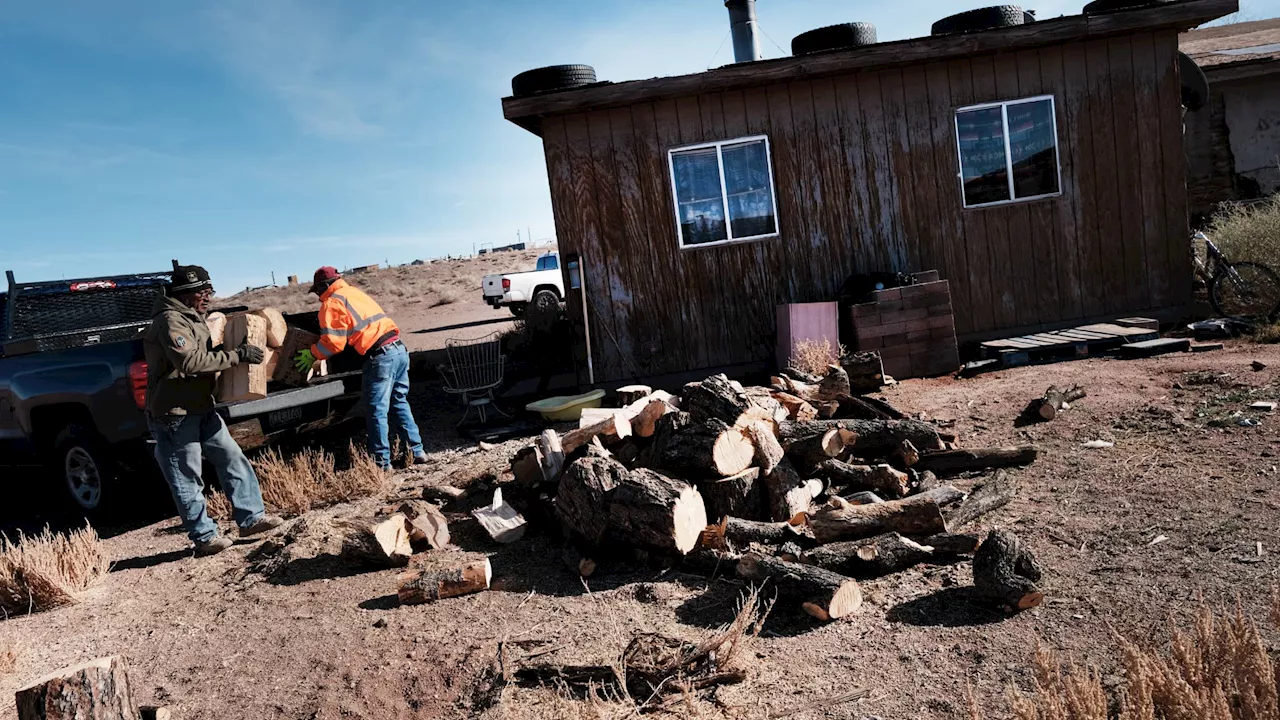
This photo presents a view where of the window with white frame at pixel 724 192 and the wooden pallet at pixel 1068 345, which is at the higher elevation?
the window with white frame at pixel 724 192

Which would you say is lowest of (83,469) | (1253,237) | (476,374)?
(83,469)

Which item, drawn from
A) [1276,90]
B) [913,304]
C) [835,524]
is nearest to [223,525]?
[835,524]

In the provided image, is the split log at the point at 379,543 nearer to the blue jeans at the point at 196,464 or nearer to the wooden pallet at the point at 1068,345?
the blue jeans at the point at 196,464

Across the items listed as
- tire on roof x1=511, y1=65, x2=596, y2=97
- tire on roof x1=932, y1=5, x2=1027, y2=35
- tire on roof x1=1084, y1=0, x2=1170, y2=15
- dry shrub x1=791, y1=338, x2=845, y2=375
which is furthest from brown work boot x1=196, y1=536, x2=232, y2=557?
tire on roof x1=1084, y1=0, x2=1170, y2=15

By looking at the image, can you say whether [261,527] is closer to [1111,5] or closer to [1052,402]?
[1052,402]

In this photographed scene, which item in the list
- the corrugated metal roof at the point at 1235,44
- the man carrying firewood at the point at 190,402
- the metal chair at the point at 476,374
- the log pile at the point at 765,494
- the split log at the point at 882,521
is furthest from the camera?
the corrugated metal roof at the point at 1235,44

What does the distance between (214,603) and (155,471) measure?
204 cm

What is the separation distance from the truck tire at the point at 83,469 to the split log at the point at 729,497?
4549 mm

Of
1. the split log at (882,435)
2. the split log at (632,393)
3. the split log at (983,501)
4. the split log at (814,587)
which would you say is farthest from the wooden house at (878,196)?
the split log at (814,587)

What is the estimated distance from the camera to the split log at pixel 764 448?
4.79 m

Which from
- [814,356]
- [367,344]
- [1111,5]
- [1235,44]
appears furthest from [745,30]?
[1235,44]

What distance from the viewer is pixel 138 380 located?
568 cm

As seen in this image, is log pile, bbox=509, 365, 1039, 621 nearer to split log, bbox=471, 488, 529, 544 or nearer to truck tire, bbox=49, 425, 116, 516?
split log, bbox=471, 488, 529, 544

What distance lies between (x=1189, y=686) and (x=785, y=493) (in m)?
2.59
